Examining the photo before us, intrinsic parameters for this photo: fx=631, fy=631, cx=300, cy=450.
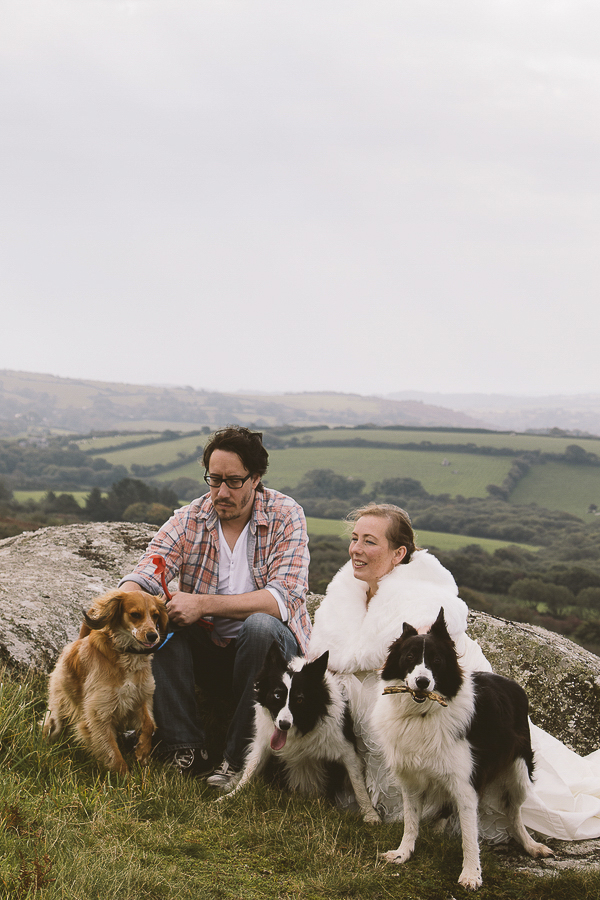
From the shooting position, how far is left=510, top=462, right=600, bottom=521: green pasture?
55781 millimetres

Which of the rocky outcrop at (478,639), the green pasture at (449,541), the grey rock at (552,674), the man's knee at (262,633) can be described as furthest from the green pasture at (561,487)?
the man's knee at (262,633)

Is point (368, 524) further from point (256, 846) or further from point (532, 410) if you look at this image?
point (532, 410)

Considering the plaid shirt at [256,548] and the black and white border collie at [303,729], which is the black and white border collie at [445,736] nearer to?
the black and white border collie at [303,729]

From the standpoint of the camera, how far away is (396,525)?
431cm

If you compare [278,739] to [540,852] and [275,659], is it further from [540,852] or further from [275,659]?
[540,852]

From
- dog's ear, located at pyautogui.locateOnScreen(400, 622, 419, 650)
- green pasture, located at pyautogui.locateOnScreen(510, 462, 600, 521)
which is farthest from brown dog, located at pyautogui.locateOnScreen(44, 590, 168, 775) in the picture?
green pasture, located at pyautogui.locateOnScreen(510, 462, 600, 521)

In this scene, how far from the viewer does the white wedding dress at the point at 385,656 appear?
377cm

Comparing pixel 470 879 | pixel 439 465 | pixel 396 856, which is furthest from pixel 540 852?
pixel 439 465

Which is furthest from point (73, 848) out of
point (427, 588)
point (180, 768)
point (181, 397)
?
point (181, 397)

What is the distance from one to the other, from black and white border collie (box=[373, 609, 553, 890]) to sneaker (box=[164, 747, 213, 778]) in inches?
56.5

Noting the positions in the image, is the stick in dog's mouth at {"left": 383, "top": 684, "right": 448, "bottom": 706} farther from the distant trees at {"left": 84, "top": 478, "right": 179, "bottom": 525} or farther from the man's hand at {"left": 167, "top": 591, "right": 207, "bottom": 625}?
the distant trees at {"left": 84, "top": 478, "right": 179, "bottom": 525}

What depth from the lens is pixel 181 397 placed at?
268 feet

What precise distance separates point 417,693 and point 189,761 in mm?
1892

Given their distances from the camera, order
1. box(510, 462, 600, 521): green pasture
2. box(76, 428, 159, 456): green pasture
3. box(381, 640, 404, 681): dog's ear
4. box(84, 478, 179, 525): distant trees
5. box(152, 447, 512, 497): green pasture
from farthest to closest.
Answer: box(510, 462, 600, 521): green pasture → box(152, 447, 512, 497): green pasture → box(76, 428, 159, 456): green pasture → box(84, 478, 179, 525): distant trees → box(381, 640, 404, 681): dog's ear
